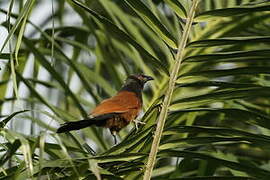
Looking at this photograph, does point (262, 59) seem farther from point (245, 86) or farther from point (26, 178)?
point (26, 178)

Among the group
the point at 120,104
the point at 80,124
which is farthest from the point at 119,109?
the point at 80,124

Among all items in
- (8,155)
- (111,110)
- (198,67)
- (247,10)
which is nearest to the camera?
(8,155)

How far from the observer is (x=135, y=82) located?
3.33 m

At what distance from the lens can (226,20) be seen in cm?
355

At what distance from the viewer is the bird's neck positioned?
3023 millimetres

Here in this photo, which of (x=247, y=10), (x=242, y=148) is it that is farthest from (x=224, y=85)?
(x=242, y=148)

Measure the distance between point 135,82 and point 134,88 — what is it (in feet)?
0.98

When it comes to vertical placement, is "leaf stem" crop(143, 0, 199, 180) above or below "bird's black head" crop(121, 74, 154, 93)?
below

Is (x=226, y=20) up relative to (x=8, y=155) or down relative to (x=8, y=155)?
up

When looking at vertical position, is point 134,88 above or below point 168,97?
above

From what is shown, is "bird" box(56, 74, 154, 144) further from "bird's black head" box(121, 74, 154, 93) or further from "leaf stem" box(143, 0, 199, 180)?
"leaf stem" box(143, 0, 199, 180)

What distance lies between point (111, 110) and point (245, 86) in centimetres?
78

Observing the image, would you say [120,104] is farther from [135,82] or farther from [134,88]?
[135,82]

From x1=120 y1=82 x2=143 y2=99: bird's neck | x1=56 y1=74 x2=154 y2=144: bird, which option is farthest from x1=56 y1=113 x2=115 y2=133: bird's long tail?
x1=120 y1=82 x2=143 y2=99: bird's neck
